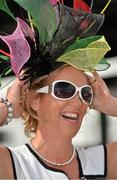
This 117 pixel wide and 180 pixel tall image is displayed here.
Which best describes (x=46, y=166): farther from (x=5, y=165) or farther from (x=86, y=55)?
(x=86, y=55)

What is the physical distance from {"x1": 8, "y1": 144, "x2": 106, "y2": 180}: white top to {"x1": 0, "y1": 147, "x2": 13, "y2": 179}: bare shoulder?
2cm

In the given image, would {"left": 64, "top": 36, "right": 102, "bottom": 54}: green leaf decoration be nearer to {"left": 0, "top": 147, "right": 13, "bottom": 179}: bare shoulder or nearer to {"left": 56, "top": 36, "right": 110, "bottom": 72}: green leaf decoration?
{"left": 56, "top": 36, "right": 110, "bottom": 72}: green leaf decoration

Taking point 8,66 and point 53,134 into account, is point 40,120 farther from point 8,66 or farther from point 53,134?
point 8,66

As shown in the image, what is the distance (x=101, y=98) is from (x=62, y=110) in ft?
1.10

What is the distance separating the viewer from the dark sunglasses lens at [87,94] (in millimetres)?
2354

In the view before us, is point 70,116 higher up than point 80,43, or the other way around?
point 80,43

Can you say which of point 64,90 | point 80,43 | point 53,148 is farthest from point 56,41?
point 53,148

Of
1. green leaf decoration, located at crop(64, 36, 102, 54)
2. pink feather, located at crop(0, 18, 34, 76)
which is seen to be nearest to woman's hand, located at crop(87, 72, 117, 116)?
green leaf decoration, located at crop(64, 36, 102, 54)


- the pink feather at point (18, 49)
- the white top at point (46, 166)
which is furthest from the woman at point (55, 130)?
the pink feather at point (18, 49)

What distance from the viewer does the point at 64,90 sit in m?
2.30

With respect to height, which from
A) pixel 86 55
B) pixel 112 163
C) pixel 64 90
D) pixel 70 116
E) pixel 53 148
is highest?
pixel 86 55

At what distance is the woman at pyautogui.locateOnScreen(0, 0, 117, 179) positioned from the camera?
90.7 inches

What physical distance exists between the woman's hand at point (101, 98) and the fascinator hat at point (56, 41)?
209 mm

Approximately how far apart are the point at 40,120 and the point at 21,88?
0.16 metres
